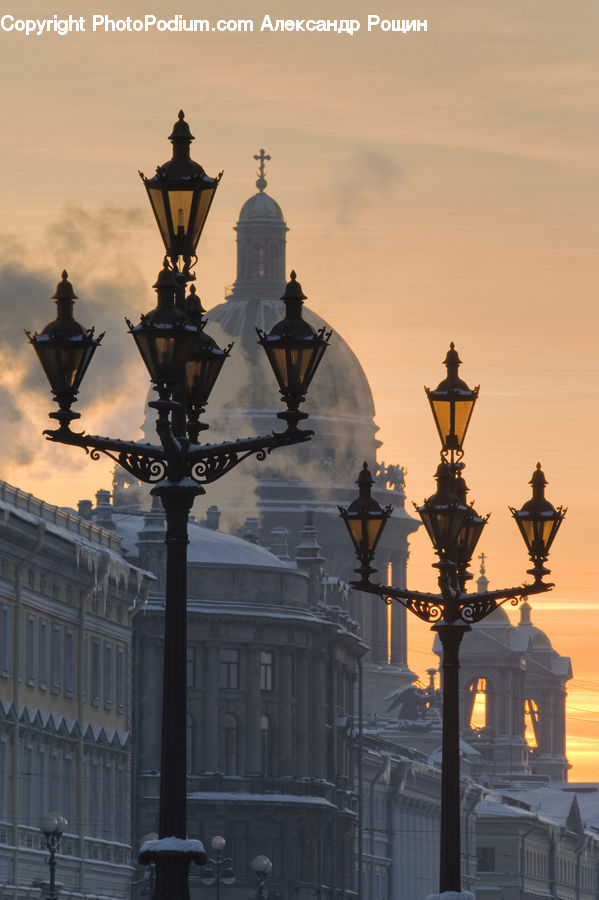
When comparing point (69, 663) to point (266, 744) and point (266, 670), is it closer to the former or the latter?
point (266, 744)

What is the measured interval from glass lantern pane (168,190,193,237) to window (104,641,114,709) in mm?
65942

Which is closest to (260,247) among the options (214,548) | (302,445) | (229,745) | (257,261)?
(257,261)

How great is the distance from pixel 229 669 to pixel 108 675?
2386 cm

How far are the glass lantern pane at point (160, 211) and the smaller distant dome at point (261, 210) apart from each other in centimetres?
17498

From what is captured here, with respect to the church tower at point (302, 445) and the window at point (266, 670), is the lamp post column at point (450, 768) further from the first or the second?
the church tower at point (302, 445)

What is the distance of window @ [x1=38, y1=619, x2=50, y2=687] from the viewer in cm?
7988

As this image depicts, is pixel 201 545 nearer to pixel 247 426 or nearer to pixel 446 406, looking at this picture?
pixel 247 426

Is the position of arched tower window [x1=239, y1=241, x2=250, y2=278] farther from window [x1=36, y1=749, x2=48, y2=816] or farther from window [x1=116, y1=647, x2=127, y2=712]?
window [x1=36, y1=749, x2=48, y2=816]

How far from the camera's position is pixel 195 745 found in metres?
111

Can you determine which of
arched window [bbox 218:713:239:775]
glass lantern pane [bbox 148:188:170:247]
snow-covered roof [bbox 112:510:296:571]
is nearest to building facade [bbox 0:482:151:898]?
snow-covered roof [bbox 112:510:296:571]

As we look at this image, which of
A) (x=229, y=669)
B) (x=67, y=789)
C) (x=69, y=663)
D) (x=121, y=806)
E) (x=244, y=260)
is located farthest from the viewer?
(x=244, y=260)

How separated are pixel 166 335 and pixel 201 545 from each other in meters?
91.3

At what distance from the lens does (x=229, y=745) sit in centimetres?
11231

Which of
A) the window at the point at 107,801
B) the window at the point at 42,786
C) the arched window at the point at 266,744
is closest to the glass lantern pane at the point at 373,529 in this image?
the window at the point at 42,786
